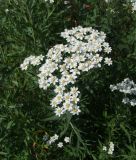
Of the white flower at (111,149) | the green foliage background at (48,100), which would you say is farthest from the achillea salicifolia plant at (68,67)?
the white flower at (111,149)

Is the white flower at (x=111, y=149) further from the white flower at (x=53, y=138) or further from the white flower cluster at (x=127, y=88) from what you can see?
the white flower at (x=53, y=138)

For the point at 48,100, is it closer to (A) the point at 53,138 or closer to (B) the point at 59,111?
(A) the point at 53,138

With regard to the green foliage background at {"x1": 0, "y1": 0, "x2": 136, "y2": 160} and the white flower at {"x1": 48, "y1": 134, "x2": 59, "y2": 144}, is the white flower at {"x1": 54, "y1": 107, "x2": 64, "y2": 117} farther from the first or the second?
the white flower at {"x1": 48, "y1": 134, "x2": 59, "y2": 144}

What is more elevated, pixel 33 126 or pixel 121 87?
pixel 121 87

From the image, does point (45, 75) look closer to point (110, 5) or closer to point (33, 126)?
point (33, 126)

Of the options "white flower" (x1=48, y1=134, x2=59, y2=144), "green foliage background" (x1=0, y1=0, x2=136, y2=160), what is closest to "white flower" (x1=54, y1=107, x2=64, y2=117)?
"green foliage background" (x1=0, y1=0, x2=136, y2=160)

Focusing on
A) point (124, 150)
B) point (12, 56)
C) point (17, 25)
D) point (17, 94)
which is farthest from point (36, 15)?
point (124, 150)
